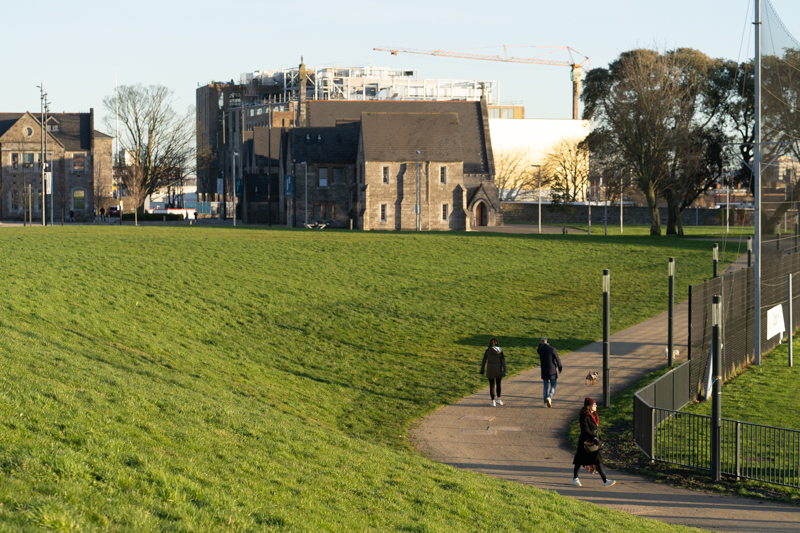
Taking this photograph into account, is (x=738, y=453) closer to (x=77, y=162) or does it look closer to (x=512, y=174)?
(x=77, y=162)

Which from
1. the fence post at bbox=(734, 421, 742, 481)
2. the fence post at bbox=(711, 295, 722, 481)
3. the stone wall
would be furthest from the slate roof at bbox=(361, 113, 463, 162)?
the fence post at bbox=(734, 421, 742, 481)

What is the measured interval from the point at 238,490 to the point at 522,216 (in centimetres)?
9363

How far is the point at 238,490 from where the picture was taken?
923 centimetres

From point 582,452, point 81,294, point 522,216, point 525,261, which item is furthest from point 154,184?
point 582,452

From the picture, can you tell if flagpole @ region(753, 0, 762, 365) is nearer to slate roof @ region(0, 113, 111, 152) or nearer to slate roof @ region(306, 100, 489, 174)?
slate roof @ region(306, 100, 489, 174)

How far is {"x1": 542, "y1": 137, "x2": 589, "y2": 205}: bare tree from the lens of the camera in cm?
11465

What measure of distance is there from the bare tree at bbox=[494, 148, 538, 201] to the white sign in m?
101

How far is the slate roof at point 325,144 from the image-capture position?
84562 mm

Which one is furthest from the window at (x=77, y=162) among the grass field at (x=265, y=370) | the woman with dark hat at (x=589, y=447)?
the woman with dark hat at (x=589, y=447)

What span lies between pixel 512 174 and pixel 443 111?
123 ft

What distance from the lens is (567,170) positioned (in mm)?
120875

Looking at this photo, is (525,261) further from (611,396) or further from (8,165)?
(8,165)

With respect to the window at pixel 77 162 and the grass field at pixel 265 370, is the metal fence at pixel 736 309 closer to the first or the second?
the grass field at pixel 265 370

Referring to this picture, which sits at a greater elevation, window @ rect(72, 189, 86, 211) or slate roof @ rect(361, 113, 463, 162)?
slate roof @ rect(361, 113, 463, 162)
